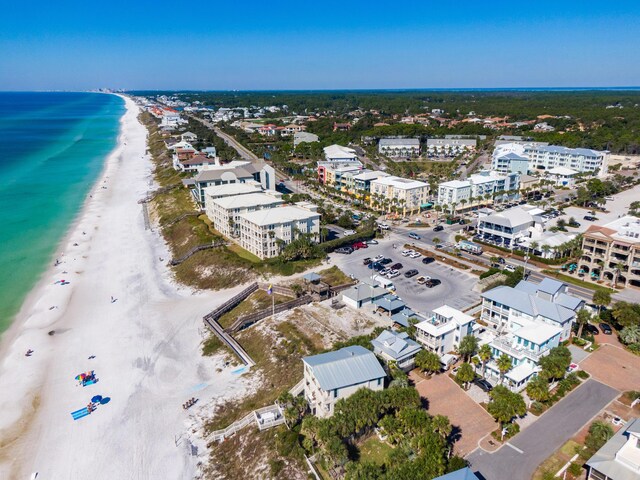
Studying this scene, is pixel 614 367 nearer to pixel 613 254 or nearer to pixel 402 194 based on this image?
pixel 613 254

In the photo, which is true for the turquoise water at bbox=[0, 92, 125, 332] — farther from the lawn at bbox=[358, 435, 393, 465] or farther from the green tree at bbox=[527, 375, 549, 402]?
the green tree at bbox=[527, 375, 549, 402]

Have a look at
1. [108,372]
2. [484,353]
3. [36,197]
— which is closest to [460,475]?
[484,353]

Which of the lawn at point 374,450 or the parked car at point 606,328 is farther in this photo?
the parked car at point 606,328

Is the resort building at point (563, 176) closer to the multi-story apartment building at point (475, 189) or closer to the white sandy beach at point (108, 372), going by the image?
the multi-story apartment building at point (475, 189)

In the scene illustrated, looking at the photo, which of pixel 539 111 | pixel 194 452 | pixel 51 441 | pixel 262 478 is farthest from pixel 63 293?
pixel 539 111

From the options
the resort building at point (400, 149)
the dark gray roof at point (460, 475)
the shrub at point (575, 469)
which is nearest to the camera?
the dark gray roof at point (460, 475)

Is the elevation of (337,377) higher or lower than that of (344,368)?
lower

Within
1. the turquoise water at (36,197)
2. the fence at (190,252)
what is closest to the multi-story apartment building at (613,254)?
the fence at (190,252)
